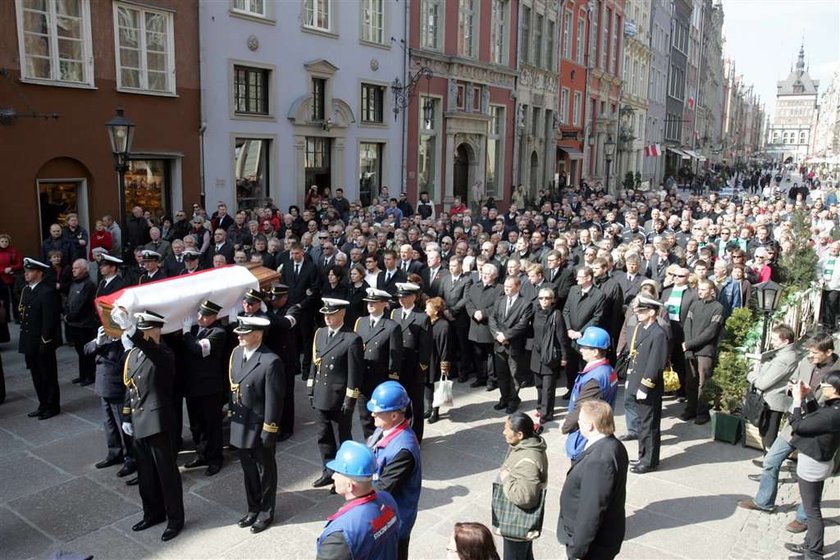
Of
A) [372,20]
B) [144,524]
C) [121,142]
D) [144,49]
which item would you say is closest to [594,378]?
[144,524]

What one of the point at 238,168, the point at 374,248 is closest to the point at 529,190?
the point at 238,168

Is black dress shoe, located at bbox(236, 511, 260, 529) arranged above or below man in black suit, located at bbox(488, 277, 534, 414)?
below

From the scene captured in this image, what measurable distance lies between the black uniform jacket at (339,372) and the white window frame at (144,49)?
1165 cm

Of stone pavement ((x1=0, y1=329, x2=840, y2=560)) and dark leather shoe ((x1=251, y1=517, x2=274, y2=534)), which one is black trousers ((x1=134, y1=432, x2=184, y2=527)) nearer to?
stone pavement ((x1=0, y1=329, x2=840, y2=560))

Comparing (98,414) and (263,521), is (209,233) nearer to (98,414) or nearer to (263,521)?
(98,414)

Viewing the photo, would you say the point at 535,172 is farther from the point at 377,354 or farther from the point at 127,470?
the point at 127,470

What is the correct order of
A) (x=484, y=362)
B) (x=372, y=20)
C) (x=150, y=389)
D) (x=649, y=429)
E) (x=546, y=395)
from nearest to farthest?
1. (x=150, y=389)
2. (x=649, y=429)
3. (x=546, y=395)
4. (x=484, y=362)
5. (x=372, y=20)

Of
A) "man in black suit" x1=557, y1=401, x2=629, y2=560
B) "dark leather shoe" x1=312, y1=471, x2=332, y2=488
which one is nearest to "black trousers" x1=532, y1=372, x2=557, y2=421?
"dark leather shoe" x1=312, y1=471, x2=332, y2=488

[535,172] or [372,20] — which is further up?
[372,20]

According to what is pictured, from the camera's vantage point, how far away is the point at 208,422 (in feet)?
23.9

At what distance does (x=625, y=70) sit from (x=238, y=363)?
49556mm

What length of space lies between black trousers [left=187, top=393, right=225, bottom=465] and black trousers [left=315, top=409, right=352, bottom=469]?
1135 millimetres

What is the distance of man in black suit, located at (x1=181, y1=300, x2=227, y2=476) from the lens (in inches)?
273

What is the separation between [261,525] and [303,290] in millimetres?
5205
